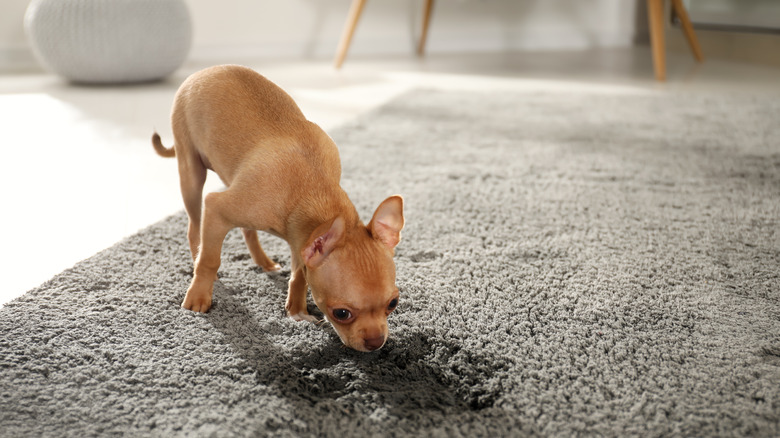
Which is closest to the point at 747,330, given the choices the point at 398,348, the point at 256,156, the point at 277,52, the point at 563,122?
the point at 398,348

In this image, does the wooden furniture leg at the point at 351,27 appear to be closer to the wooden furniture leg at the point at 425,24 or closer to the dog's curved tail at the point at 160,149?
the wooden furniture leg at the point at 425,24

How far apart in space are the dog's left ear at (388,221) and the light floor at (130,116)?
687 mm

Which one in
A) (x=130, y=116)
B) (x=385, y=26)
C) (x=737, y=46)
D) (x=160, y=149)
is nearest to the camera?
(x=160, y=149)

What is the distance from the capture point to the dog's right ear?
38.2 inches

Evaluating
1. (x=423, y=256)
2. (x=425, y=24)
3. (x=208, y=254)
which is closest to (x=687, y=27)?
(x=425, y=24)

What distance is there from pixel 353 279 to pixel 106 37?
269cm

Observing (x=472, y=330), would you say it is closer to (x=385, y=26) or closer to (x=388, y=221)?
(x=388, y=221)

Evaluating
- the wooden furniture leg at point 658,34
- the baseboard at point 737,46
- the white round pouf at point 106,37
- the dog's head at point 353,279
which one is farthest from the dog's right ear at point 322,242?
the baseboard at point 737,46

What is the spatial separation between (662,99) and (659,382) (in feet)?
7.79

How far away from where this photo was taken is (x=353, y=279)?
0.97 metres

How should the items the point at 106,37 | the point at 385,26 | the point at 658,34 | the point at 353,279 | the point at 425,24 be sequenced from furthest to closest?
1. the point at 385,26
2. the point at 425,24
3. the point at 658,34
4. the point at 106,37
5. the point at 353,279

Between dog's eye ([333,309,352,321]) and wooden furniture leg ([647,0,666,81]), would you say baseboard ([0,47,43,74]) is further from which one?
dog's eye ([333,309,352,321])

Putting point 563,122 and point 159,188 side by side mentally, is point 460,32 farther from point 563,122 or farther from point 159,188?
point 159,188

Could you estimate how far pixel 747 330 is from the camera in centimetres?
115
